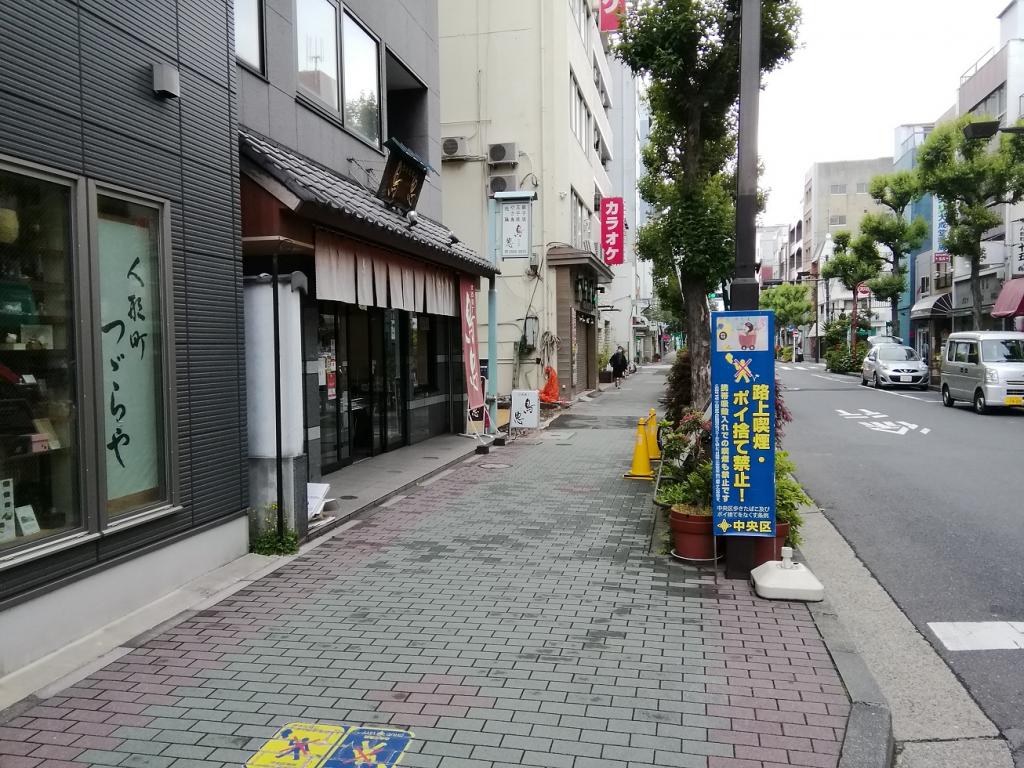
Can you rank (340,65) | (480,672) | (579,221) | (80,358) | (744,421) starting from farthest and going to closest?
(579,221) < (340,65) < (744,421) < (80,358) < (480,672)

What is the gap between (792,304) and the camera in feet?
266

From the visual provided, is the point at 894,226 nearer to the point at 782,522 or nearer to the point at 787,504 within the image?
the point at 787,504

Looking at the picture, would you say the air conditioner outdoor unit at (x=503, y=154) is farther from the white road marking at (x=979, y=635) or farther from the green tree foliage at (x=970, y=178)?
the white road marking at (x=979, y=635)

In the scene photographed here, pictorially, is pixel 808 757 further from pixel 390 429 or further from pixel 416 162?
pixel 390 429

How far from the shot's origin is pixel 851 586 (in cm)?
653

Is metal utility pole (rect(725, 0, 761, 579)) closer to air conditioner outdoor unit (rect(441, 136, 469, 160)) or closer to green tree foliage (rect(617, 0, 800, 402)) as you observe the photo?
green tree foliage (rect(617, 0, 800, 402))

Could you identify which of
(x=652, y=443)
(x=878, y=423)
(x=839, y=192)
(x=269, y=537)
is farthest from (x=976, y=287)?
(x=839, y=192)

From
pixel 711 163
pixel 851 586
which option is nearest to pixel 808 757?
pixel 851 586

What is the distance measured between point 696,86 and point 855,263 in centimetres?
3273

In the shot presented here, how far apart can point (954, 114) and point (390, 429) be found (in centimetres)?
3643

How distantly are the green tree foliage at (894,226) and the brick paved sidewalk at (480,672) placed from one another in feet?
103

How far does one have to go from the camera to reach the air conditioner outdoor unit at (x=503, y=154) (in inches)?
855

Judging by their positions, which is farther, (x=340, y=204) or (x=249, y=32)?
(x=249, y=32)

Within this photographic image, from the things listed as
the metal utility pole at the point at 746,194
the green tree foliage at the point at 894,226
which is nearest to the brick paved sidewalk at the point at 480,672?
the metal utility pole at the point at 746,194
